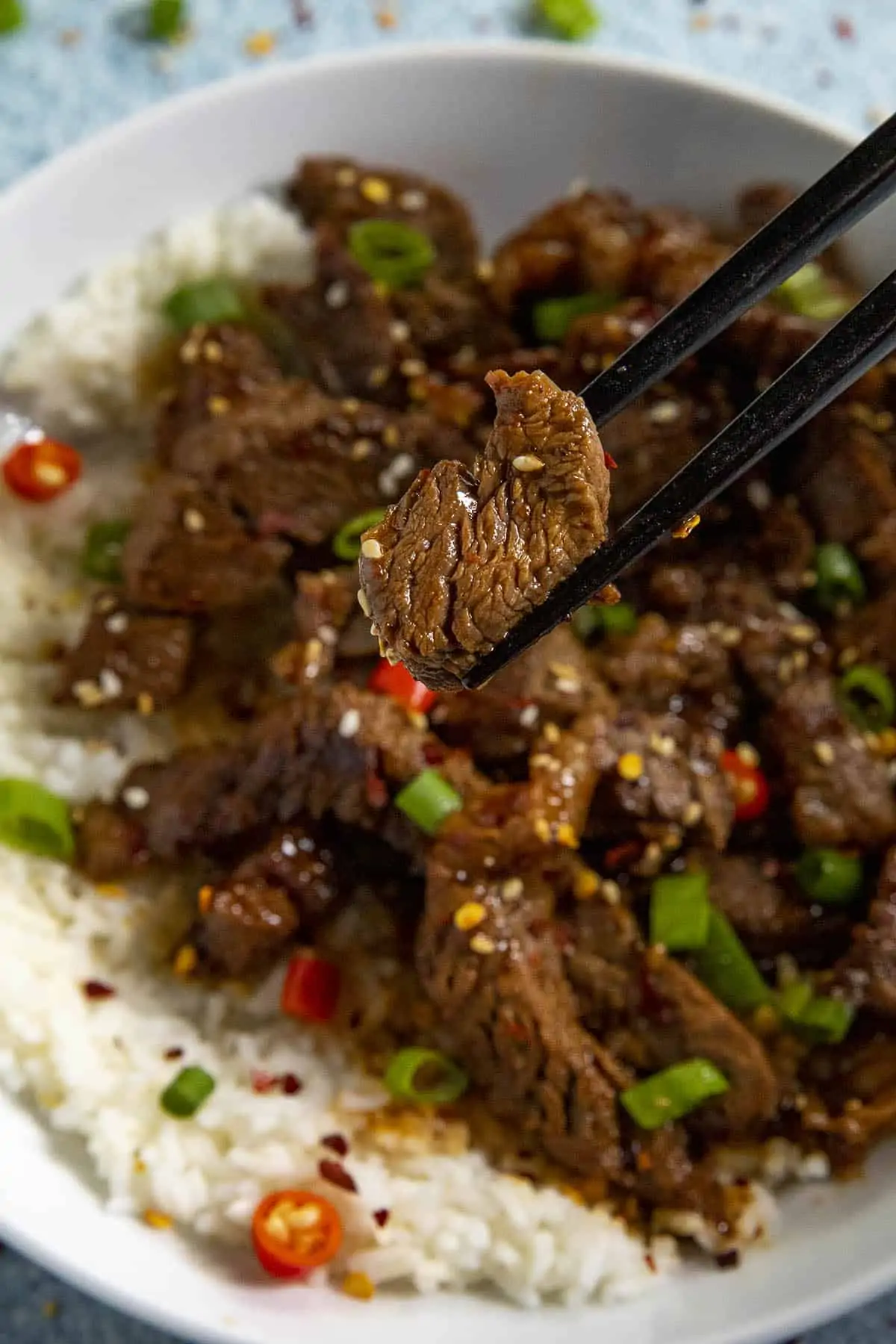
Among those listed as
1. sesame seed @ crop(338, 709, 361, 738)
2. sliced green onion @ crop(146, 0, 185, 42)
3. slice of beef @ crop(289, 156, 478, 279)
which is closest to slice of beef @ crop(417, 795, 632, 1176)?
sesame seed @ crop(338, 709, 361, 738)

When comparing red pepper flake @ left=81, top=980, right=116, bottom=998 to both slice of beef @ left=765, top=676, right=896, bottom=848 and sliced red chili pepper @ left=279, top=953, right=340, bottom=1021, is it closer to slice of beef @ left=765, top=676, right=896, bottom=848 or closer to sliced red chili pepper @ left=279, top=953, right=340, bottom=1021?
sliced red chili pepper @ left=279, top=953, right=340, bottom=1021

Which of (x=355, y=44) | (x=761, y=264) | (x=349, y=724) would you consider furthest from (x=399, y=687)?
(x=355, y=44)

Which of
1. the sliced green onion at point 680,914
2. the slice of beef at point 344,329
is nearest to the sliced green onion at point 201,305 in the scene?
the slice of beef at point 344,329

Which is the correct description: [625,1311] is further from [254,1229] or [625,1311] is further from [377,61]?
[377,61]

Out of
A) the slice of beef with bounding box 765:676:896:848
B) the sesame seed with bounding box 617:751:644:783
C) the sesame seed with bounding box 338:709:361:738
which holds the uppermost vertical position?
the slice of beef with bounding box 765:676:896:848

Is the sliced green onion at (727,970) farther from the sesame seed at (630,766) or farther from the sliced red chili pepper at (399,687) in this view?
the sliced red chili pepper at (399,687)

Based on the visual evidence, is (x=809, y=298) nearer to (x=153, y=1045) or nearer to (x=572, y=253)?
(x=572, y=253)

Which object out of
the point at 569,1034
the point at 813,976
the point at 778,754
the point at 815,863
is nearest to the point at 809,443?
the point at 778,754
